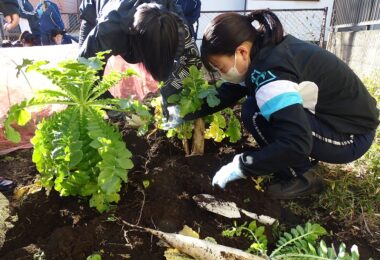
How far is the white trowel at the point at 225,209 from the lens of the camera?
62.4 inches

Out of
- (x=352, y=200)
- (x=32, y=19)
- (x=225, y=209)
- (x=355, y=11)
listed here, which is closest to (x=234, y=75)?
(x=225, y=209)

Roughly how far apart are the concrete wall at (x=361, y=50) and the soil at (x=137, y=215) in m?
2.48

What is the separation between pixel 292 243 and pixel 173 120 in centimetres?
93

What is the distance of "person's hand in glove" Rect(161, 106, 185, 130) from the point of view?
1982 millimetres

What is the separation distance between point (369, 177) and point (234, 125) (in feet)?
2.64

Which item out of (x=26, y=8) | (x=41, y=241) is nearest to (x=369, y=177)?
(x=41, y=241)

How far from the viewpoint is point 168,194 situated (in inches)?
63.9

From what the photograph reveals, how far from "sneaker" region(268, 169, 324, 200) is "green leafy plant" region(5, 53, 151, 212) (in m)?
0.84

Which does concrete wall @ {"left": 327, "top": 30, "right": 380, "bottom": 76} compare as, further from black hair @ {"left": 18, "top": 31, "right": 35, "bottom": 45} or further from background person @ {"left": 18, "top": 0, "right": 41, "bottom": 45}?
background person @ {"left": 18, "top": 0, "right": 41, "bottom": 45}

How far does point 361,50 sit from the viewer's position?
4.13m

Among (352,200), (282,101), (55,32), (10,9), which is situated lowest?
(352,200)

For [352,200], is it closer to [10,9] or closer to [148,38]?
[148,38]

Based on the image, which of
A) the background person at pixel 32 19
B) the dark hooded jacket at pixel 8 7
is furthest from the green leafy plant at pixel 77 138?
the background person at pixel 32 19

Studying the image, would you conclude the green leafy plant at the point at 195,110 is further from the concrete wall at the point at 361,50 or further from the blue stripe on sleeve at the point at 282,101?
the concrete wall at the point at 361,50
